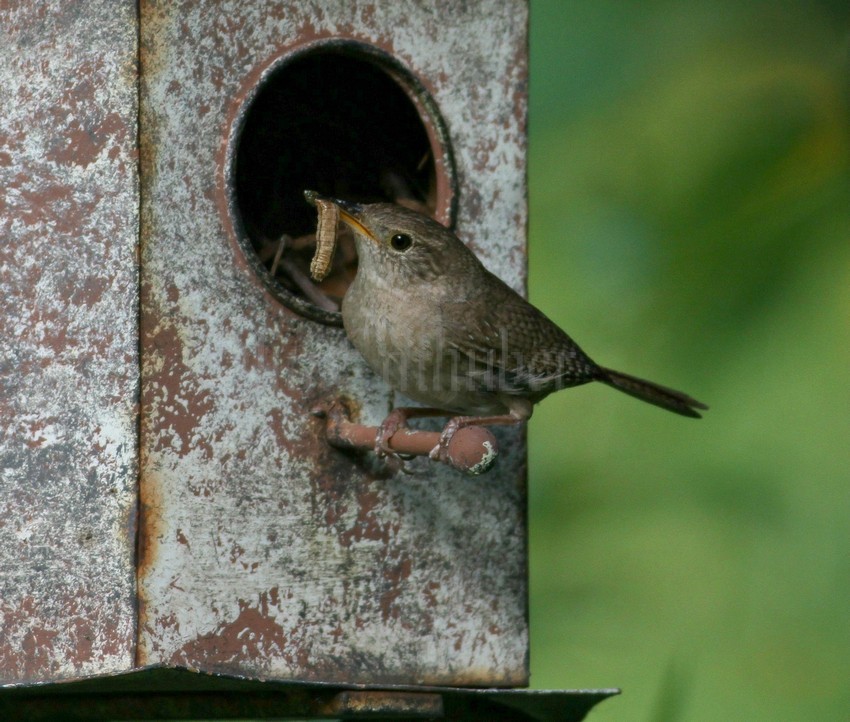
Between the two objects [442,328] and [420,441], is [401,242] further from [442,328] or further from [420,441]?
[420,441]

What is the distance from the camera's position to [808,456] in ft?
15.5

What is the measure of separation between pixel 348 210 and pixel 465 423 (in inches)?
24.6

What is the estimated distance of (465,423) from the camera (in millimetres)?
3426

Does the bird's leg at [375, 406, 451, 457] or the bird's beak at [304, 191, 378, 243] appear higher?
the bird's beak at [304, 191, 378, 243]

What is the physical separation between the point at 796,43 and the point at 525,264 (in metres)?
1.72

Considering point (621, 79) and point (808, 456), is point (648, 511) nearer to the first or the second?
point (808, 456)

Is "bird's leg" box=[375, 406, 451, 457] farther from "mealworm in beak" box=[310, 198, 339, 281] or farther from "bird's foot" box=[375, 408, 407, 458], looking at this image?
"mealworm in beak" box=[310, 198, 339, 281]

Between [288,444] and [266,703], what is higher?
[288,444]

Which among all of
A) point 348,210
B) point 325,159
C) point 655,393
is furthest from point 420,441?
point 325,159

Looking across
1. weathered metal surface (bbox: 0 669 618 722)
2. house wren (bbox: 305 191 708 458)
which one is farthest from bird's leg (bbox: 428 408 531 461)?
weathered metal surface (bbox: 0 669 618 722)

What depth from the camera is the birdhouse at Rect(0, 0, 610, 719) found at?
304 cm

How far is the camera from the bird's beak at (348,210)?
3500mm

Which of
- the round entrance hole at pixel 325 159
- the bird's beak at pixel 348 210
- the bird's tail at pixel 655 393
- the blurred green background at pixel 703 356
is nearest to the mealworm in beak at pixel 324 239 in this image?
the bird's beak at pixel 348 210

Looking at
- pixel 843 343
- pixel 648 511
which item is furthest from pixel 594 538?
pixel 843 343
